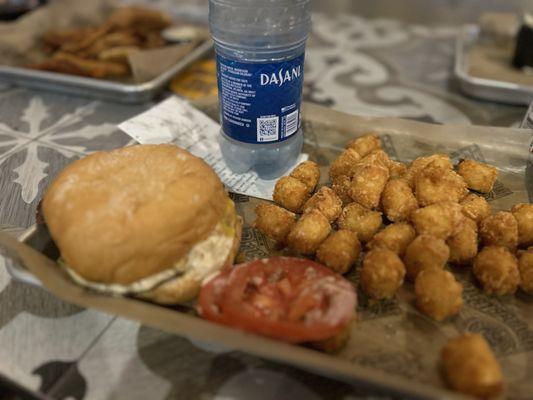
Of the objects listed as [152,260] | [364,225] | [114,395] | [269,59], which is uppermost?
[269,59]

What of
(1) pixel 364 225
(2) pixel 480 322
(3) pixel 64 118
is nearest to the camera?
(2) pixel 480 322

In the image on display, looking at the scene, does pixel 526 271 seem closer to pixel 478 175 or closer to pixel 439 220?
pixel 439 220

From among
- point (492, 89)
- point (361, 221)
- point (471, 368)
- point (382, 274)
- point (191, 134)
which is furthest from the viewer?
point (492, 89)

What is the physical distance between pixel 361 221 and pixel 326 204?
0.12 metres

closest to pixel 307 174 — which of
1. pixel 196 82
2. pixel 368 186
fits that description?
pixel 368 186

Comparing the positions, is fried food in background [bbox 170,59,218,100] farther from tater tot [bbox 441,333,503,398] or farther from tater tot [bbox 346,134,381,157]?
tater tot [bbox 441,333,503,398]

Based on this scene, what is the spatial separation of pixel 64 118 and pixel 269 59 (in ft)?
3.96

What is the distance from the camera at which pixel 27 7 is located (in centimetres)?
287

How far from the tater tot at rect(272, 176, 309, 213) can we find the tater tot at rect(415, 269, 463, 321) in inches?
19.6

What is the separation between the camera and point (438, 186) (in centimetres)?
141

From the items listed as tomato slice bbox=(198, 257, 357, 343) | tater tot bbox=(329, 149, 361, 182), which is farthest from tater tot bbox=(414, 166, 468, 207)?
tomato slice bbox=(198, 257, 357, 343)

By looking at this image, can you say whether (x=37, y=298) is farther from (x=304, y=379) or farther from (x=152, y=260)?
(x=304, y=379)

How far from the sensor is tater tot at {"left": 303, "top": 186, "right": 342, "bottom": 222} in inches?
55.8

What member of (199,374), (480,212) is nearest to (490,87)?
(480,212)
